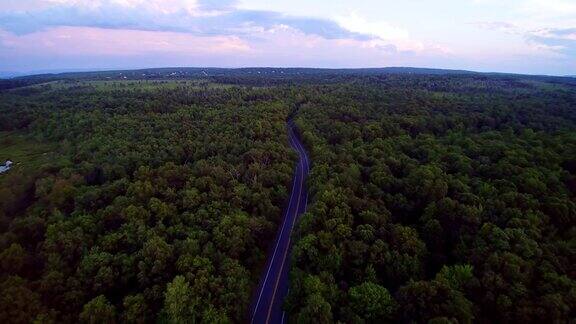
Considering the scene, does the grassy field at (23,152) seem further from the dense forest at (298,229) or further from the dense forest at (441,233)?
the dense forest at (441,233)

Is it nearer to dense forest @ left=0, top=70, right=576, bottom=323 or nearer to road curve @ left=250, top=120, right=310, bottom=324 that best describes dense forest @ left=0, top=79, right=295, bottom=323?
dense forest @ left=0, top=70, right=576, bottom=323

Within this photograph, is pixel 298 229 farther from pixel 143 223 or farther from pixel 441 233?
pixel 143 223

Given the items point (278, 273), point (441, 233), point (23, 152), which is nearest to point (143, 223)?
point (278, 273)

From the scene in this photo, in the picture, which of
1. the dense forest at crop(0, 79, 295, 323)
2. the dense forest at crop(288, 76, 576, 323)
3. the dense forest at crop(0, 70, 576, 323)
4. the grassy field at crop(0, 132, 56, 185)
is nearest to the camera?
the dense forest at crop(288, 76, 576, 323)

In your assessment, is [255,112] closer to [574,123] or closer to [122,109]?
[122,109]

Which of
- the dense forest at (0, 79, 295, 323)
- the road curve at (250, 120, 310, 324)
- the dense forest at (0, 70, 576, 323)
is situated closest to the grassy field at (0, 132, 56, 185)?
the dense forest at (0, 70, 576, 323)
